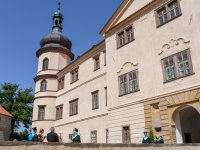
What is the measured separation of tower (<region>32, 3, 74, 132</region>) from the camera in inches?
1164

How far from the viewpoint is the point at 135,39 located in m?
18.0

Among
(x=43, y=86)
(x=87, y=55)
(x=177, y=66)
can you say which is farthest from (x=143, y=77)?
(x=43, y=86)

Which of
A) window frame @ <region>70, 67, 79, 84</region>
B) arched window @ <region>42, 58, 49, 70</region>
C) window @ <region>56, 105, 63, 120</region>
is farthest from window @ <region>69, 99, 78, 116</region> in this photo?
arched window @ <region>42, 58, 49, 70</region>

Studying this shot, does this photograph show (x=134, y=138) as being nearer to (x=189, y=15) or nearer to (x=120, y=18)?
(x=189, y=15)

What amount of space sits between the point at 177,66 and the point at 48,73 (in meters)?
20.3

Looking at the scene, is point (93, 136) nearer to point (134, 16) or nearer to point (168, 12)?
point (134, 16)

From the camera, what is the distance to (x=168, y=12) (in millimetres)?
16125

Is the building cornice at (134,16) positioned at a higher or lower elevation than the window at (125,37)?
higher

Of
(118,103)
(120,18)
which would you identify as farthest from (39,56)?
(118,103)

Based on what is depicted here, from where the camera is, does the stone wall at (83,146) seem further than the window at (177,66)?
No

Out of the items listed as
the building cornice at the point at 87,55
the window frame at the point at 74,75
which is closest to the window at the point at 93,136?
the window frame at the point at 74,75

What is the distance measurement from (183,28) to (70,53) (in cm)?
2169

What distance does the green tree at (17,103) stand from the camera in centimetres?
4350

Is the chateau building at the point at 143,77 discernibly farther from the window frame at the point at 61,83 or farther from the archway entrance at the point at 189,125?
the window frame at the point at 61,83
